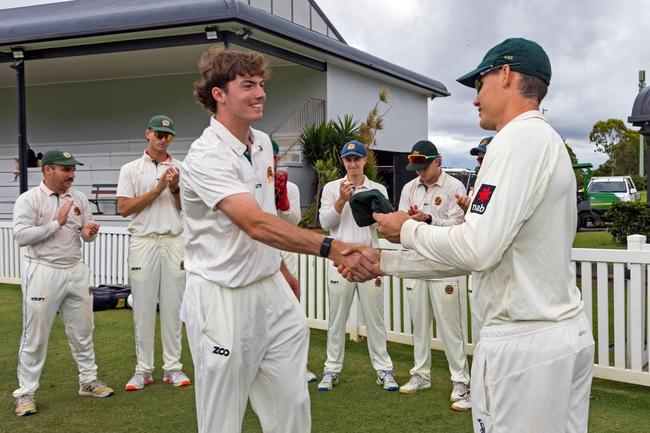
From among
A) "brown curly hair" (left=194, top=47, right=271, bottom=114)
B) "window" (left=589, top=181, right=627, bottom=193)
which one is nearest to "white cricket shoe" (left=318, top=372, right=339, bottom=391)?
"brown curly hair" (left=194, top=47, right=271, bottom=114)

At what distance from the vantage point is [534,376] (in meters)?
2.36

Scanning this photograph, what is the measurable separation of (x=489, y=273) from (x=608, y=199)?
2455 centimetres

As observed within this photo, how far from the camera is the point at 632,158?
213ft

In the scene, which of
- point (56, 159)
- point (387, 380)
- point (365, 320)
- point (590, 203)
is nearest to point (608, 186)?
point (590, 203)

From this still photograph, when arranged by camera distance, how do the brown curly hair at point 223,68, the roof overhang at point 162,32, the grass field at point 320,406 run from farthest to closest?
the roof overhang at point 162,32 < the grass field at point 320,406 < the brown curly hair at point 223,68

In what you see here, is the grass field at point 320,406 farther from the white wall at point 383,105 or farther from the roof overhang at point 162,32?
the white wall at point 383,105

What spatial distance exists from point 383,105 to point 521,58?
2069 cm

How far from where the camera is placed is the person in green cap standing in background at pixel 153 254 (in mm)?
6500

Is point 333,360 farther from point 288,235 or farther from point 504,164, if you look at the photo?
point 504,164

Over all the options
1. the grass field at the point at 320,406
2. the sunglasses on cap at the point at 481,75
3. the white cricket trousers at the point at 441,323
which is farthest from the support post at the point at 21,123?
the sunglasses on cap at the point at 481,75

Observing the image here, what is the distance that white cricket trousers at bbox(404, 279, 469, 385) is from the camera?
6.02 metres

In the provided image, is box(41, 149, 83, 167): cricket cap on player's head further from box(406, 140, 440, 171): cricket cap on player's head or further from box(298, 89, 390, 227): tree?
box(298, 89, 390, 227): tree

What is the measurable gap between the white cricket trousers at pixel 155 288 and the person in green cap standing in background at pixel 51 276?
490mm

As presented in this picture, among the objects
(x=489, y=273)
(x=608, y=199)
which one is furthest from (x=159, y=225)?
(x=608, y=199)
